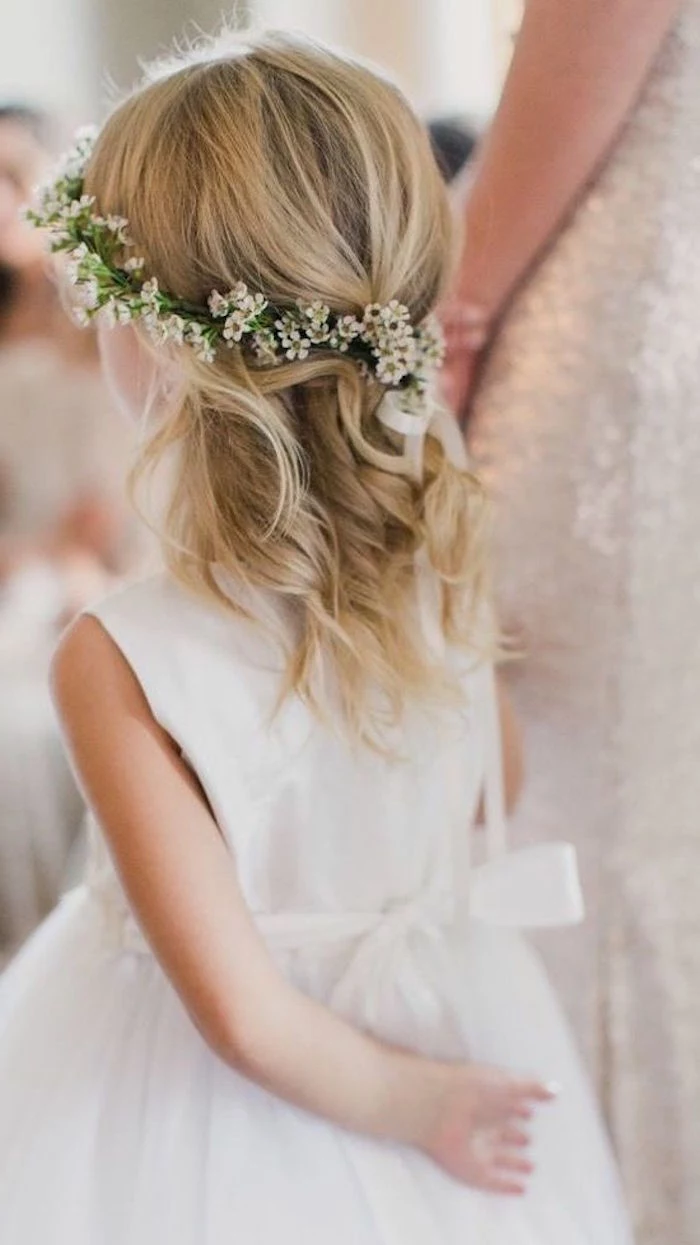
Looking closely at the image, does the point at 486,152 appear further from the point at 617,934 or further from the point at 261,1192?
the point at 261,1192

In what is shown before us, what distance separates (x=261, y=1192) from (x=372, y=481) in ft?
1.42

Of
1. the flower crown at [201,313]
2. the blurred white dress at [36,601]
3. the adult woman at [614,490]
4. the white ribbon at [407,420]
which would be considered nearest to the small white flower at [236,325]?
the flower crown at [201,313]

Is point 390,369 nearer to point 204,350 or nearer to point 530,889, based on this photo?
point 204,350

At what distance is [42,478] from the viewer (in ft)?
6.60

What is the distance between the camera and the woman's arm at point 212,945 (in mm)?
732

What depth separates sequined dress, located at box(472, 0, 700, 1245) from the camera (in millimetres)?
798

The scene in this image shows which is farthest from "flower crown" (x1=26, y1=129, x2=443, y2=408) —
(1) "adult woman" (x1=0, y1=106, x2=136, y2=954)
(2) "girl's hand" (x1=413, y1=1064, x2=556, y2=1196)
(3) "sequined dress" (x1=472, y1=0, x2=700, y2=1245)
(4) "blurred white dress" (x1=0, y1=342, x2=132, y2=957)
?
(1) "adult woman" (x1=0, y1=106, x2=136, y2=954)

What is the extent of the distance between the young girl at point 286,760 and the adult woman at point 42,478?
976 millimetres

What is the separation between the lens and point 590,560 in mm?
844

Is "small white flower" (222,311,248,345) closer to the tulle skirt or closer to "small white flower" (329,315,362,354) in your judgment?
"small white flower" (329,315,362,354)

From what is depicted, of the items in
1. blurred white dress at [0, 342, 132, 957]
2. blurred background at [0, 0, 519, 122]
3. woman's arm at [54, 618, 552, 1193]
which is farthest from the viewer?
blurred white dress at [0, 342, 132, 957]

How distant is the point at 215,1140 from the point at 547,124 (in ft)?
2.19

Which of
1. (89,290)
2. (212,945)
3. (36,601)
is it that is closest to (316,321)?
(89,290)

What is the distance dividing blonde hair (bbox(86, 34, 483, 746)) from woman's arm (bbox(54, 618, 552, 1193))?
0.31 ft
